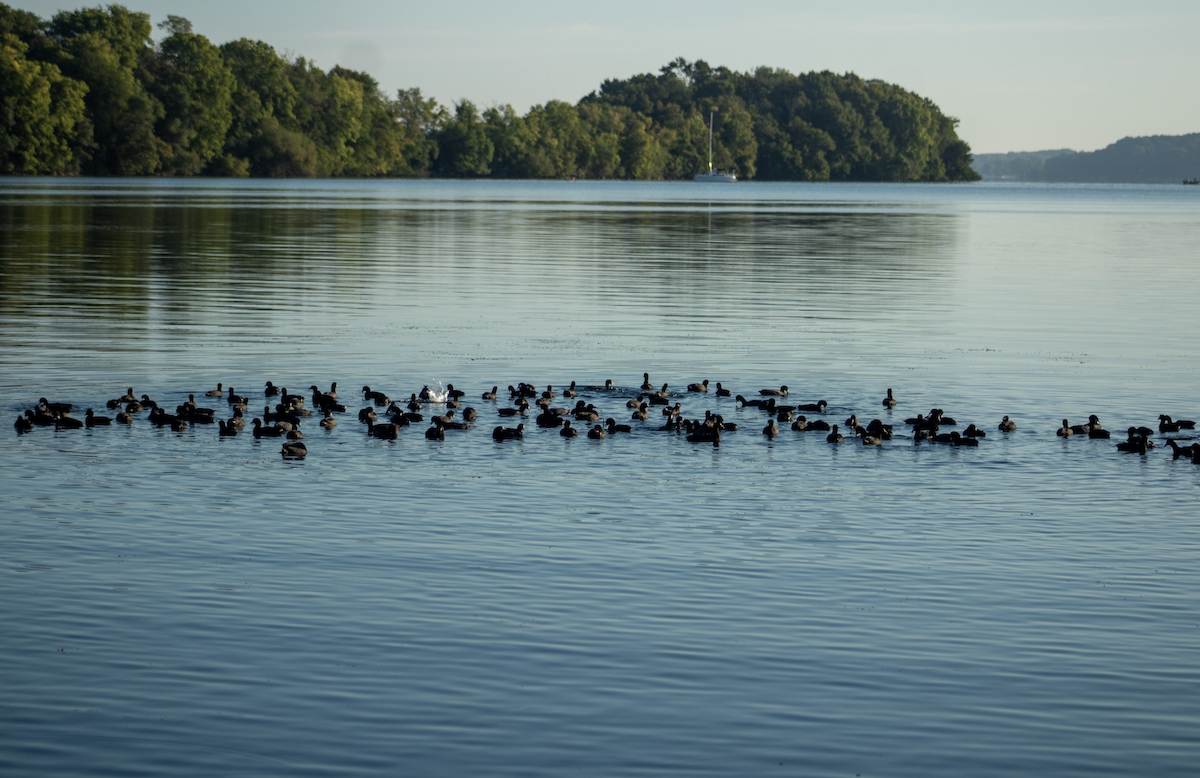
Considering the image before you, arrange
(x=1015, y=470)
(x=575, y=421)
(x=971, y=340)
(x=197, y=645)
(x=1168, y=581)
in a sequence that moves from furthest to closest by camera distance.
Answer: (x=971, y=340), (x=575, y=421), (x=1015, y=470), (x=1168, y=581), (x=197, y=645)

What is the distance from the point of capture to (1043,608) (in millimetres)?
14680

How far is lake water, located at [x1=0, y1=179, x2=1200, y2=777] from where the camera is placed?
37.3ft

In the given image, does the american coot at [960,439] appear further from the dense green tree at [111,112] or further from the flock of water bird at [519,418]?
the dense green tree at [111,112]

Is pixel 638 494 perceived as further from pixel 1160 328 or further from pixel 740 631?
pixel 1160 328

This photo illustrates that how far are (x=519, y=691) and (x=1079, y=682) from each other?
5.24 m

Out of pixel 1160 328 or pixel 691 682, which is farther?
pixel 1160 328

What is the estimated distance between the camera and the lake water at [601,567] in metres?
11.4

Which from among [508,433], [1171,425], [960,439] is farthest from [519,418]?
[1171,425]

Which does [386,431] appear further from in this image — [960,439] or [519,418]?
[960,439]

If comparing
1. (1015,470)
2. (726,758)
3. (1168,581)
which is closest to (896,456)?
(1015,470)

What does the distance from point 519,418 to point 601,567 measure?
923 cm

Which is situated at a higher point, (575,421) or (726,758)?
(575,421)

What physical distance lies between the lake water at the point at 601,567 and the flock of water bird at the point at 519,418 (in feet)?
0.89

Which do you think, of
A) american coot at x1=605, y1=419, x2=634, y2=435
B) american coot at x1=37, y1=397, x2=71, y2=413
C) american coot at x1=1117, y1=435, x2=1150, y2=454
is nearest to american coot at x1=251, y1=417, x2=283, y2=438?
american coot at x1=37, y1=397, x2=71, y2=413
